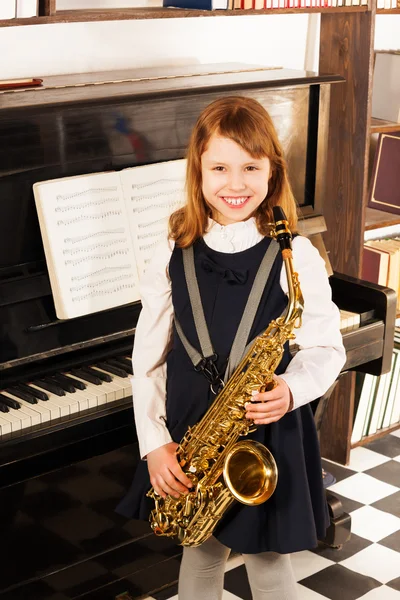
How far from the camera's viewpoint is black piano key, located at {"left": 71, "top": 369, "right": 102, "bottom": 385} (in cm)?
248

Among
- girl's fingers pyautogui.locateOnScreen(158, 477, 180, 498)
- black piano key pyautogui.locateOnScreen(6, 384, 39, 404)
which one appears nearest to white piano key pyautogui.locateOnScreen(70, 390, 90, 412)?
black piano key pyautogui.locateOnScreen(6, 384, 39, 404)

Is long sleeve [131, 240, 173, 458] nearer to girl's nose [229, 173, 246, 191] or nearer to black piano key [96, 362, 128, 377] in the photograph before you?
girl's nose [229, 173, 246, 191]

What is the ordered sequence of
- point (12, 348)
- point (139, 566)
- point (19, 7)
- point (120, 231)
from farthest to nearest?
point (139, 566) < point (120, 231) < point (12, 348) < point (19, 7)

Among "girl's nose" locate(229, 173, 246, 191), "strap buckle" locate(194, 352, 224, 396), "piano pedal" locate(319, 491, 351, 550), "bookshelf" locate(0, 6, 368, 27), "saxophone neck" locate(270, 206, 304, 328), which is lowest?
"piano pedal" locate(319, 491, 351, 550)

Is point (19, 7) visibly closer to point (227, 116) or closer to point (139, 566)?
point (227, 116)

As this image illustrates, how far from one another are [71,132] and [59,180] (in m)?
0.14

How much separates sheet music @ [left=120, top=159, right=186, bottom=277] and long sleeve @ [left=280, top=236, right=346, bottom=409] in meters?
0.68

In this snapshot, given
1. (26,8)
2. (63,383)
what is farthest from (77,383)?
(26,8)

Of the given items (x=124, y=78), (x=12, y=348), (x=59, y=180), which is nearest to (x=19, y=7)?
(x=59, y=180)

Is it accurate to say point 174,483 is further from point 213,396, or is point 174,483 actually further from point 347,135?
point 347,135

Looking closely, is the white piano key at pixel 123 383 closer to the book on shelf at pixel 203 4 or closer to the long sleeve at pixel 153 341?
the long sleeve at pixel 153 341

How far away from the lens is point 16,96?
8.25 ft

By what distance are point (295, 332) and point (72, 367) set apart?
0.73 metres

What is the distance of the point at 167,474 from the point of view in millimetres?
2084
